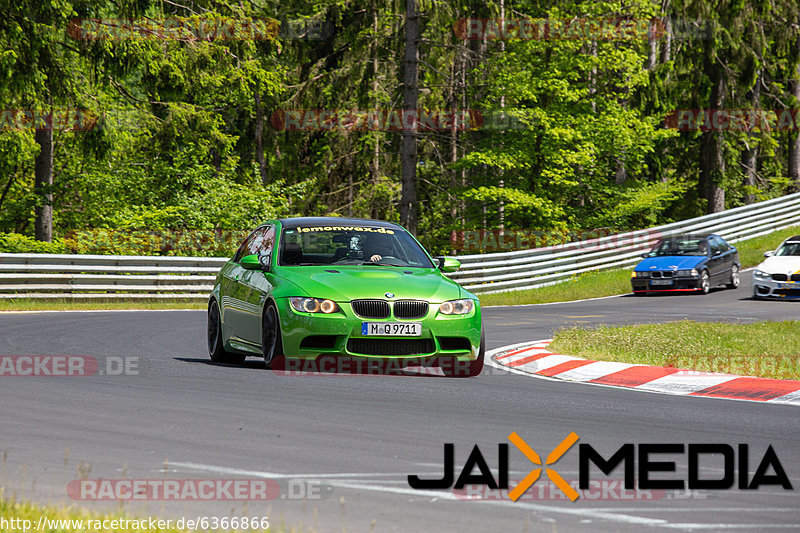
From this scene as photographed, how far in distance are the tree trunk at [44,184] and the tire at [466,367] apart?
78.3 feet

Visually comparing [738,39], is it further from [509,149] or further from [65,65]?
[65,65]

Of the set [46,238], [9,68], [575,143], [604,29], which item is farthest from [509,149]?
[9,68]

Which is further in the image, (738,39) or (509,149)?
(738,39)

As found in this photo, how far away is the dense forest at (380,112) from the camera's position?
28.5 m

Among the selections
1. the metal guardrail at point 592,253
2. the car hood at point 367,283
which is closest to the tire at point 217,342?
the car hood at point 367,283

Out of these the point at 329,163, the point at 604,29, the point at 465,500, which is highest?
the point at 604,29

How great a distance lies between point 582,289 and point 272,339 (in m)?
19.1

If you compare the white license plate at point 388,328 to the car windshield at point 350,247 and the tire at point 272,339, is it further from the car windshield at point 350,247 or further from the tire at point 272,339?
the car windshield at point 350,247

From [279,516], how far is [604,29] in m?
34.7

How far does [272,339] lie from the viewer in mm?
10570

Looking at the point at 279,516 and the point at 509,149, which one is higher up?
the point at 509,149

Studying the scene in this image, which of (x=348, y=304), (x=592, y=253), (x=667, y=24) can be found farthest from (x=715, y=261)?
(x=348, y=304)

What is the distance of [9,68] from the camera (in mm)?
24672

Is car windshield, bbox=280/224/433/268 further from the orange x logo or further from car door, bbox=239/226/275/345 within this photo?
the orange x logo
